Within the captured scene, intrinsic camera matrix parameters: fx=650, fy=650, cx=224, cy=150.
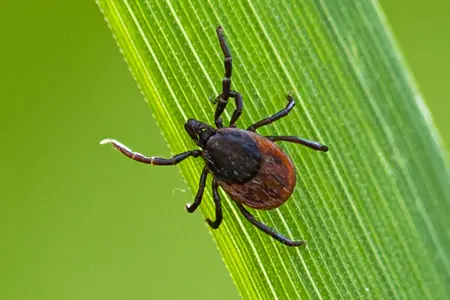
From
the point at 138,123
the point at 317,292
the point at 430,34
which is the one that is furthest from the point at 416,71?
the point at 317,292

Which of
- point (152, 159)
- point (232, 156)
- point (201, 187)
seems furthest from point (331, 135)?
point (152, 159)

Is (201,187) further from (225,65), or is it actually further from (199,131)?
(225,65)

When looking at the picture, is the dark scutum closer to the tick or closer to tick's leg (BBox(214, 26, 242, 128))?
the tick

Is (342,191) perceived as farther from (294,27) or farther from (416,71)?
(416,71)

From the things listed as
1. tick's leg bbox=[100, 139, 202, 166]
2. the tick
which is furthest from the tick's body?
tick's leg bbox=[100, 139, 202, 166]

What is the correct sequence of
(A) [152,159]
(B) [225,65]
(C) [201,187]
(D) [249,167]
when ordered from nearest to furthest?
(B) [225,65], (C) [201,187], (D) [249,167], (A) [152,159]

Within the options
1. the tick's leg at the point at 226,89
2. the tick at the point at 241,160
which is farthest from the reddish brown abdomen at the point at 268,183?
the tick's leg at the point at 226,89

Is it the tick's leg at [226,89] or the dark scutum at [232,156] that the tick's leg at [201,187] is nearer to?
the dark scutum at [232,156]
